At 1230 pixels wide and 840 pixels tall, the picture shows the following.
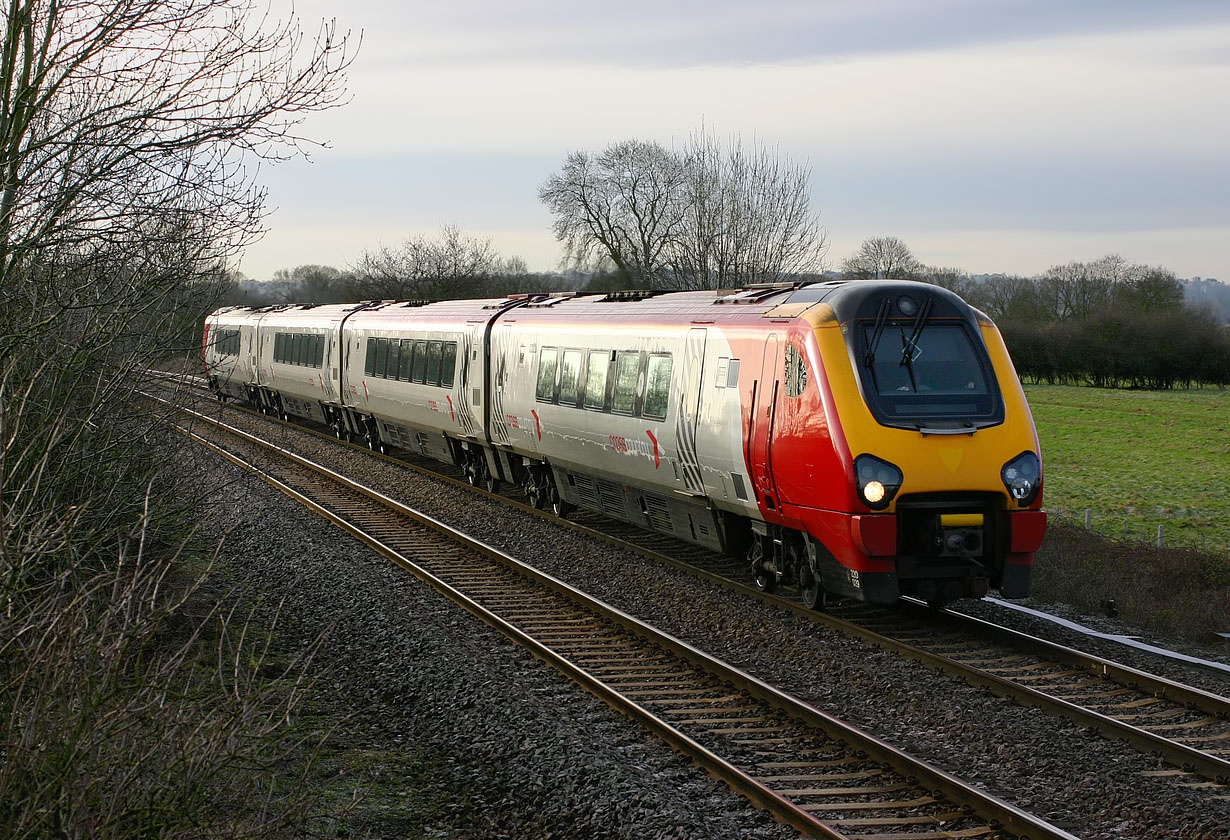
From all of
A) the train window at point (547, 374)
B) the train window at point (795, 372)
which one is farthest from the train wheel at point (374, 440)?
the train window at point (795, 372)

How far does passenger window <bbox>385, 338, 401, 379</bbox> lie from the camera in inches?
862

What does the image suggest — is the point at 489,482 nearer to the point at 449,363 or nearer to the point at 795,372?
the point at 449,363

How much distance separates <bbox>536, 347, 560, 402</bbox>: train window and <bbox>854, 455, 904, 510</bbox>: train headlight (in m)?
6.63

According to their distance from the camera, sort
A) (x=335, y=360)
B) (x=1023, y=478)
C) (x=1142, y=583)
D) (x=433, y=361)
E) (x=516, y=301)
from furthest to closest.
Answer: (x=335, y=360) < (x=433, y=361) < (x=516, y=301) < (x=1142, y=583) < (x=1023, y=478)

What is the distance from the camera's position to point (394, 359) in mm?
22125

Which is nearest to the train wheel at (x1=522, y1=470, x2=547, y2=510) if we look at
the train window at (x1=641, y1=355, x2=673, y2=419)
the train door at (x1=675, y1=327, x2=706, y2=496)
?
the train window at (x1=641, y1=355, x2=673, y2=419)

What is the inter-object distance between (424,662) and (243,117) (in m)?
4.41

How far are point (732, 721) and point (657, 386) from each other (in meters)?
5.39

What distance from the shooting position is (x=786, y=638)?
382 inches

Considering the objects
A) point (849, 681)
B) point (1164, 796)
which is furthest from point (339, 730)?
point (1164, 796)

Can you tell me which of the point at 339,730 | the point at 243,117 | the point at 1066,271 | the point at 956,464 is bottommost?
the point at 339,730

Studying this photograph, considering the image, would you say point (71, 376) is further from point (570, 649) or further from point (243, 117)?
point (570, 649)

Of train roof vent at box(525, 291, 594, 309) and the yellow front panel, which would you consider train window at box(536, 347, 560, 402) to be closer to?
train roof vent at box(525, 291, 594, 309)

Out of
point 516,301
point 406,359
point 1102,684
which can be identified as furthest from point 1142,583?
point 406,359
